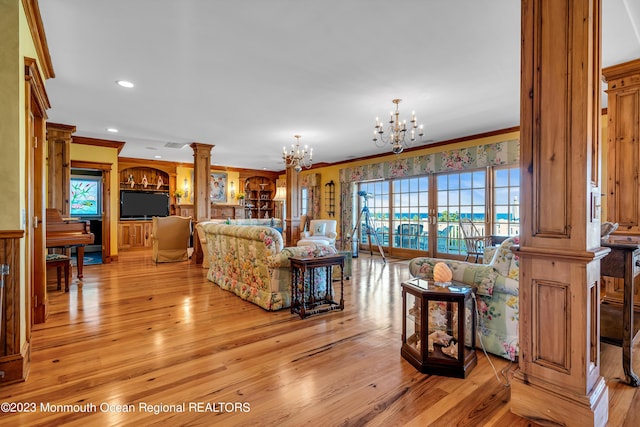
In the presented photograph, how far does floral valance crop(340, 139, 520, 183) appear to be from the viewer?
552 centimetres

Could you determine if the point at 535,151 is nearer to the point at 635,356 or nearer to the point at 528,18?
the point at 528,18

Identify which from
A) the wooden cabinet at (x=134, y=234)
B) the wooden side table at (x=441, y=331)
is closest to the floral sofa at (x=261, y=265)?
the wooden side table at (x=441, y=331)

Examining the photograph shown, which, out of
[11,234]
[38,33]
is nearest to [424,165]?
[38,33]

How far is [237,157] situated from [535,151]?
7687 millimetres

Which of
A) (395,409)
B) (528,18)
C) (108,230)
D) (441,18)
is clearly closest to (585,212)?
(528,18)

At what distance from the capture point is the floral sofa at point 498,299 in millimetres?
2189

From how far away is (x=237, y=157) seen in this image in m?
8.47

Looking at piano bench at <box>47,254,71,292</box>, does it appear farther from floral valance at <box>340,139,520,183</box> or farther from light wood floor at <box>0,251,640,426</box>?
floral valance at <box>340,139,520,183</box>

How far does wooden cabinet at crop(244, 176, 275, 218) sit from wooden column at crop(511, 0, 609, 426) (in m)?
9.93

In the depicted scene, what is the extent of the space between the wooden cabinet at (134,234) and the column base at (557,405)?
8846mm

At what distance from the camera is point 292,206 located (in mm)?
7566

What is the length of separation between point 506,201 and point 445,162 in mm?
1334

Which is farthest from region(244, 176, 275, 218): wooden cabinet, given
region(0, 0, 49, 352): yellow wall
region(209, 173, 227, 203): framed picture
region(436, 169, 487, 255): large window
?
region(0, 0, 49, 352): yellow wall

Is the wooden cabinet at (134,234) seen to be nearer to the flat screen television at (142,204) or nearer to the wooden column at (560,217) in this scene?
the flat screen television at (142,204)
